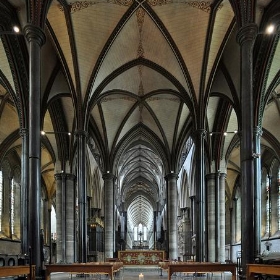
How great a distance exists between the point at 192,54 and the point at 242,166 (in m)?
10.2

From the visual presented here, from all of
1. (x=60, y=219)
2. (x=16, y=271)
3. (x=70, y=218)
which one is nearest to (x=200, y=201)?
(x=70, y=218)

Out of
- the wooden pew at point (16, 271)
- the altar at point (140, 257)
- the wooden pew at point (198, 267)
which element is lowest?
the altar at point (140, 257)

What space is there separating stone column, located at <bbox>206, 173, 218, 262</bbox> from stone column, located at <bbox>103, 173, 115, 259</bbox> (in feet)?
26.3

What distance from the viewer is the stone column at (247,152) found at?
37.6 ft

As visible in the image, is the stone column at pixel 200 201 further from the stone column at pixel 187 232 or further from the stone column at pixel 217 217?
the stone column at pixel 187 232

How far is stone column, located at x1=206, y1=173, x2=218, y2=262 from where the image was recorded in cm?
2869

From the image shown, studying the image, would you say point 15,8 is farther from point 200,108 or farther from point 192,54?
point 200,108

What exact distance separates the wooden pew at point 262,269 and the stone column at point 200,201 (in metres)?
10.2

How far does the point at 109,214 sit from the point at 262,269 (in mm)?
23845

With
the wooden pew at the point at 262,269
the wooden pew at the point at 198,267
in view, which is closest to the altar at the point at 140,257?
the wooden pew at the point at 198,267

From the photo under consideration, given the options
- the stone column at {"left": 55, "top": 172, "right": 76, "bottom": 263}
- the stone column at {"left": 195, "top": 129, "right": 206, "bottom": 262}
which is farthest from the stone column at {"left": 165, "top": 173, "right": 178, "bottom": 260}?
the stone column at {"left": 195, "top": 129, "right": 206, "bottom": 262}

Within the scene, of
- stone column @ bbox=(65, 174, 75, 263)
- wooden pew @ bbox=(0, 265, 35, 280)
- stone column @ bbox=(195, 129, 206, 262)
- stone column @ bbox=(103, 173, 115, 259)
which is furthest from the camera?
stone column @ bbox=(103, 173, 115, 259)

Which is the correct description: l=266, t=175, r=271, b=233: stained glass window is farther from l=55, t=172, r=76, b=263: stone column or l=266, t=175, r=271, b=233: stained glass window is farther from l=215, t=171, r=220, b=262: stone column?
l=55, t=172, r=76, b=263: stone column

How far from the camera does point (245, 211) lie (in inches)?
458
